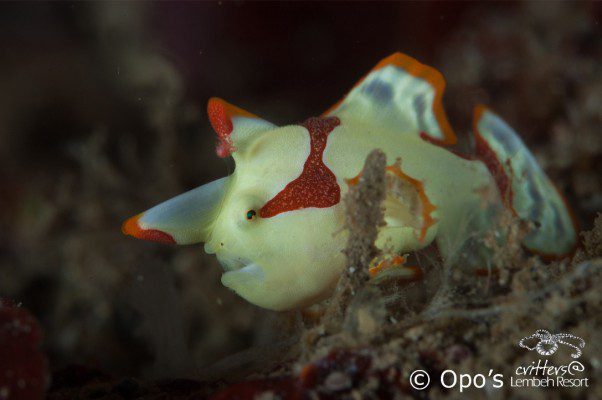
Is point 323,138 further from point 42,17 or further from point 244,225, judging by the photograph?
point 42,17

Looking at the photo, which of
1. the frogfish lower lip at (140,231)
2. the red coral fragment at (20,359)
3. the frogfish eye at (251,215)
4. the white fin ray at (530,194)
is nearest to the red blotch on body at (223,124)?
the frogfish eye at (251,215)

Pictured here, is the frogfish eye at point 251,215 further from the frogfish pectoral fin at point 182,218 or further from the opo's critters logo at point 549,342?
the opo's critters logo at point 549,342

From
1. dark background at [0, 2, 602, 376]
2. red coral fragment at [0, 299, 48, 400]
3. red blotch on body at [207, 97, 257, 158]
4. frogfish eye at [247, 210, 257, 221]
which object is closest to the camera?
red coral fragment at [0, 299, 48, 400]

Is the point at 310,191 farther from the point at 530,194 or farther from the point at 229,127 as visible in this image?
the point at 530,194

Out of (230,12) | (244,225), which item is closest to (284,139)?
(244,225)

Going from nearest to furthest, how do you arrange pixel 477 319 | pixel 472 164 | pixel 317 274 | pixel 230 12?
pixel 477 319 < pixel 317 274 < pixel 472 164 < pixel 230 12

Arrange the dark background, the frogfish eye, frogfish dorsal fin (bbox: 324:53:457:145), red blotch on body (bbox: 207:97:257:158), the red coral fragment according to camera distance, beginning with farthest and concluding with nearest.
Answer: the dark background < frogfish dorsal fin (bbox: 324:53:457:145) < red blotch on body (bbox: 207:97:257:158) < the frogfish eye < the red coral fragment

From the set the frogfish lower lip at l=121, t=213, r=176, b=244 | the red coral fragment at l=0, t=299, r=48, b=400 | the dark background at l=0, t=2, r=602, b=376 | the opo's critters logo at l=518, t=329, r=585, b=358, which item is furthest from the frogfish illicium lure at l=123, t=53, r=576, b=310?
the dark background at l=0, t=2, r=602, b=376

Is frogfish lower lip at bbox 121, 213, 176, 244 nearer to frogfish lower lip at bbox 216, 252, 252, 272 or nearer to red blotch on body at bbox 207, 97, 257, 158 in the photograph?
frogfish lower lip at bbox 216, 252, 252, 272
